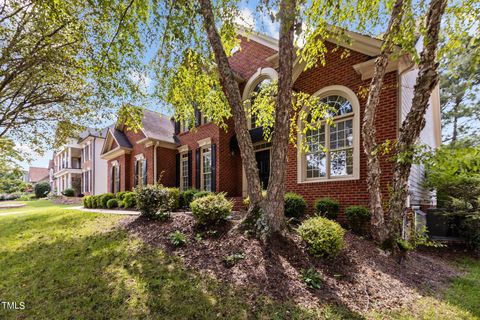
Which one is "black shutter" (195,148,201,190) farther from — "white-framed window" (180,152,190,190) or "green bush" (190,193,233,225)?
"green bush" (190,193,233,225)

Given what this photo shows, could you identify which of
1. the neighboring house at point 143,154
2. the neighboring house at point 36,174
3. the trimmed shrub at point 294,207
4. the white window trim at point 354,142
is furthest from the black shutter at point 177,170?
the neighboring house at point 36,174

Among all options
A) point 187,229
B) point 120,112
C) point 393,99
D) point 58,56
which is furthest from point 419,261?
point 58,56

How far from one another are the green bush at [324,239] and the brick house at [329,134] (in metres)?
2.80

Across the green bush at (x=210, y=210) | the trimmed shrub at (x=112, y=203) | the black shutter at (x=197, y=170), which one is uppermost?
the black shutter at (x=197, y=170)

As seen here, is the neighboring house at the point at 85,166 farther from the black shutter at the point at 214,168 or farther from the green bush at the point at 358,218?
the green bush at the point at 358,218

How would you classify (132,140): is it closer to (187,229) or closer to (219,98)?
(219,98)

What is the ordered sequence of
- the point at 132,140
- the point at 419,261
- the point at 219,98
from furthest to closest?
the point at 132,140
the point at 219,98
the point at 419,261

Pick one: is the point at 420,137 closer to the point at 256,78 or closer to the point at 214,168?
the point at 256,78

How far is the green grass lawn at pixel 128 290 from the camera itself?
3338mm

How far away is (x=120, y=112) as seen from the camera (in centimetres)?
770

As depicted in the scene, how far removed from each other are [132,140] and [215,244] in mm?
13184

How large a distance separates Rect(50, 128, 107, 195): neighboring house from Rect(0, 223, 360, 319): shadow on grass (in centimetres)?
1694

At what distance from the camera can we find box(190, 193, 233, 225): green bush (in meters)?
5.75

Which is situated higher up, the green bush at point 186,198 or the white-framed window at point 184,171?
the white-framed window at point 184,171
